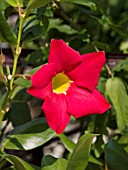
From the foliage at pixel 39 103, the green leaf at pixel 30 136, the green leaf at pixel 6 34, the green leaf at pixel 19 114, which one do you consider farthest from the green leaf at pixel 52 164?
the green leaf at pixel 19 114

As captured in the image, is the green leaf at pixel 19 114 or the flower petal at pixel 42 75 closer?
the flower petal at pixel 42 75

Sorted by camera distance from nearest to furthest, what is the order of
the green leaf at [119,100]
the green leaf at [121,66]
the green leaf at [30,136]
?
the green leaf at [30,136] → the green leaf at [119,100] → the green leaf at [121,66]

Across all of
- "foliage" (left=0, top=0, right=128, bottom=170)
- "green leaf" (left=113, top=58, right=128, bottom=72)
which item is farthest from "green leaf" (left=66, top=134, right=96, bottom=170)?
"green leaf" (left=113, top=58, right=128, bottom=72)

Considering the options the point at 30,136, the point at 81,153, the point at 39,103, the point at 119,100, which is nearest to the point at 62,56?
the point at 81,153

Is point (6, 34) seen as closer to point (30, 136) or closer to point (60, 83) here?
point (60, 83)

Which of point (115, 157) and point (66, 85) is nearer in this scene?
point (66, 85)

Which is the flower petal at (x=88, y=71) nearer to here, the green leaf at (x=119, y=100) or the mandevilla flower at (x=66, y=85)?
the mandevilla flower at (x=66, y=85)

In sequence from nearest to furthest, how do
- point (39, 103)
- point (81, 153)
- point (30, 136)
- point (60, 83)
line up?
point (81, 153) → point (60, 83) → point (30, 136) → point (39, 103)
